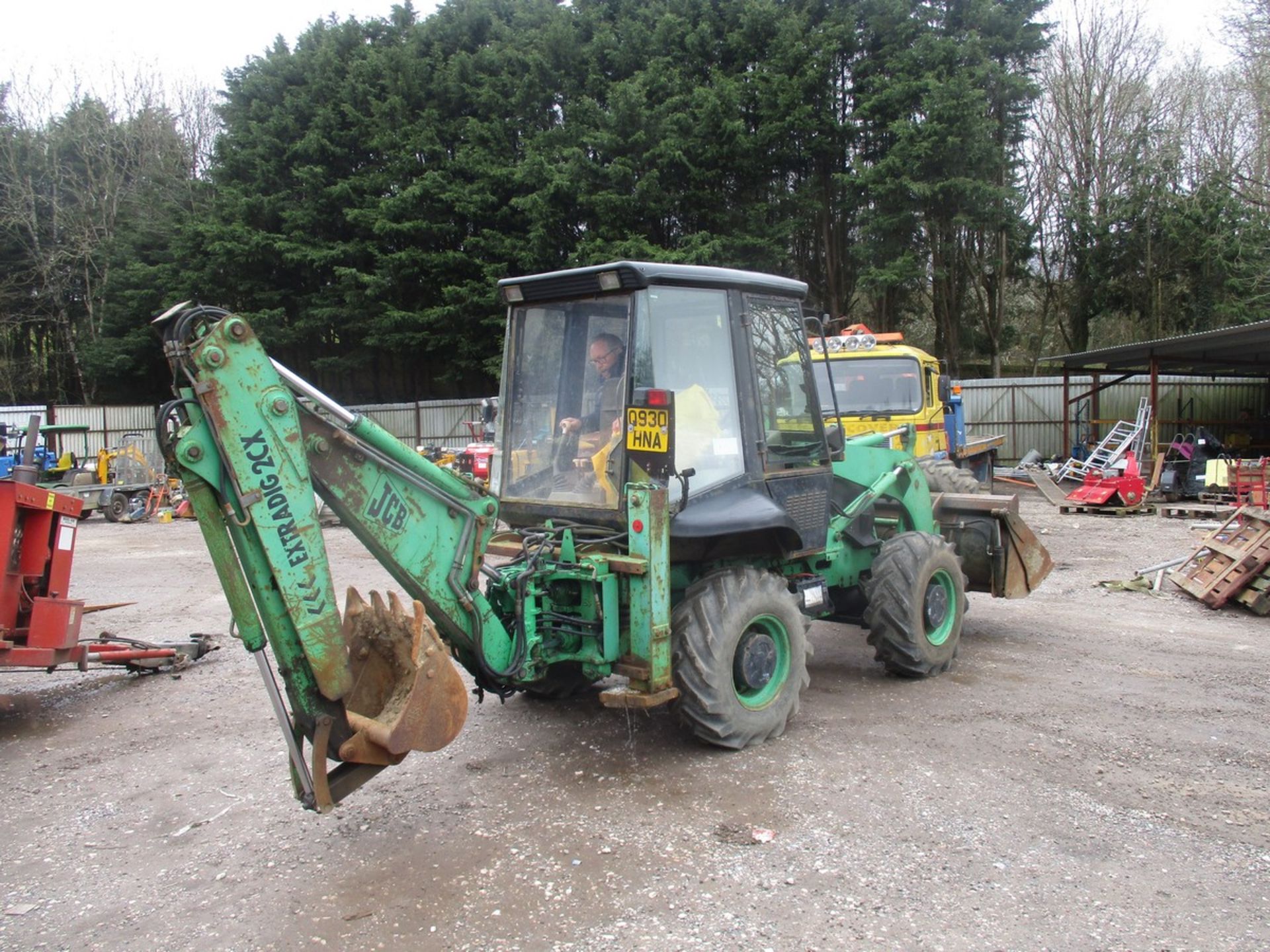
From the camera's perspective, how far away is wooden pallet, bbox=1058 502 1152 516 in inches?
624

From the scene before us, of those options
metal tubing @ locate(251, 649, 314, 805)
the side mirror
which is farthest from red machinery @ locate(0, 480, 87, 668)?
the side mirror

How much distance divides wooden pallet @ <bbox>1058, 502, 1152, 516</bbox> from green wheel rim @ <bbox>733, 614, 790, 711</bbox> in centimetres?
1251

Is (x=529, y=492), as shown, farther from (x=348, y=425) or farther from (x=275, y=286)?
(x=275, y=286)

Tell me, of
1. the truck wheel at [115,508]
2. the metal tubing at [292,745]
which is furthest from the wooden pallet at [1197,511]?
the truck wheel at [115,508]

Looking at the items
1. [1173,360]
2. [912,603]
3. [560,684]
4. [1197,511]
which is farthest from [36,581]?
[1173,360]

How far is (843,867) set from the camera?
3.79m

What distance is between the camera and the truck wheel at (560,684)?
566cm

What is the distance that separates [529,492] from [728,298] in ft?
4.86

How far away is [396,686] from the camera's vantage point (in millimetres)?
3777

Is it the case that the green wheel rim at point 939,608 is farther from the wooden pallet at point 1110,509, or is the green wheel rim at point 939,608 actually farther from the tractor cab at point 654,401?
the wooden pallet at point 1110,509

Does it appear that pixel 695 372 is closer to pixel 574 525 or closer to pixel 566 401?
pixel 566 401

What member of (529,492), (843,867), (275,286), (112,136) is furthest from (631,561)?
(112,136)

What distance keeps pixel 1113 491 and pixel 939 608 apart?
36.0 ft

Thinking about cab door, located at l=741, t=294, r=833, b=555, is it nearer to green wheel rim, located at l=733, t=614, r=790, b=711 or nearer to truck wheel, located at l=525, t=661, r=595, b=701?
green wheel rim, located at l=733, t=614, r=790, b=711
